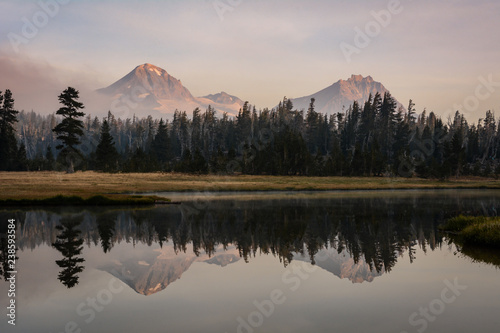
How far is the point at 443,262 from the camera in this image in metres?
18.0

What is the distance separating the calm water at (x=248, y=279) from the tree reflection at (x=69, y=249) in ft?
0.19

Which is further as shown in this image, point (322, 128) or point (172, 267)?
point (322, 128)

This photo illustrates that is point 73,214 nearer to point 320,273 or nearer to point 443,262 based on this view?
point 320,273

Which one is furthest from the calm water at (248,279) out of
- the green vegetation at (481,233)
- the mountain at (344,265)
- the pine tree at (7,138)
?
the pine tree at (7,138)

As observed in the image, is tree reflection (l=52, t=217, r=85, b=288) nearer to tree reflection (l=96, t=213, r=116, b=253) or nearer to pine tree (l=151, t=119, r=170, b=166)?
tree reflection (l=96, t=213, r=116, b=253)

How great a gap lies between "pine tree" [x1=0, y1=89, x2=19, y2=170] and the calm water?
81.6 m

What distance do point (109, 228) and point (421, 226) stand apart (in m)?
20.7

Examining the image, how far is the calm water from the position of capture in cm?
1082

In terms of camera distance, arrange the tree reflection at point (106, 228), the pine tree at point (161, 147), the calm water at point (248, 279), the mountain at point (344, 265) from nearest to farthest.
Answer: the calm water at point (248, 279) < the mountain at point (344, 265) < the tree reflection at point (106, 228) < the pine tree at point (161, 147)

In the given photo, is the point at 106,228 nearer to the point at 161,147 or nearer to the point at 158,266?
the point at 158,266

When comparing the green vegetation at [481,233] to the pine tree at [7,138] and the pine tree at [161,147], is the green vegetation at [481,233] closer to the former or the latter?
the pine tree at [7,138]

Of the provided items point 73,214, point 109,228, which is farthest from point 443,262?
point 73,214

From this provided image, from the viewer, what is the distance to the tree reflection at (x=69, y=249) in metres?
15.2

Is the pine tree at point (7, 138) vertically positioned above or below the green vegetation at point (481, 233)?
above
